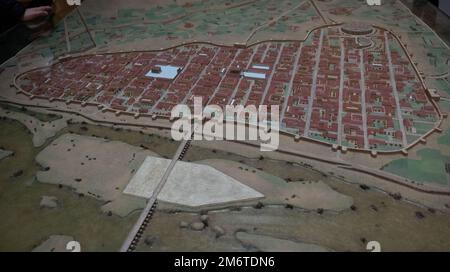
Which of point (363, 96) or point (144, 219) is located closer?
point (144, 219)

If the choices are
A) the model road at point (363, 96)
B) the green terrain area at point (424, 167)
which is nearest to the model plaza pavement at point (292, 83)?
the model road at point (363, 96)


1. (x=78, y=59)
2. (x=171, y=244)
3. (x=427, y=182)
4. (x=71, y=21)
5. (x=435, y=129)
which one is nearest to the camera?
(x=171, y=244)

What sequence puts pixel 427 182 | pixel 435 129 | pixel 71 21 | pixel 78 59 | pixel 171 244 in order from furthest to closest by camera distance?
pixel 71 21 → pixel 78 59 → pixel 435 129 → pixel 427 182 → pixel 171 244

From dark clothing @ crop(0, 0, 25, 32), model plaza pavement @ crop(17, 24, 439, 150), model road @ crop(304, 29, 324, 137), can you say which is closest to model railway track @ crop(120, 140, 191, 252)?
model plaza pavement @ crop(17, 24, 439, 150)

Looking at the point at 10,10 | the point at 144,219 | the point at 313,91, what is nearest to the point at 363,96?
the point at 313,91

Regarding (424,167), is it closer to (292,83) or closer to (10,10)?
(292,83)

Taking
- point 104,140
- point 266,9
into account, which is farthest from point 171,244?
point 266,9

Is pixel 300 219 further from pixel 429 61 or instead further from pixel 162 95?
pixel 429 61

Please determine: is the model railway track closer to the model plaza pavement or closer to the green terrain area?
the model plaza pavement
